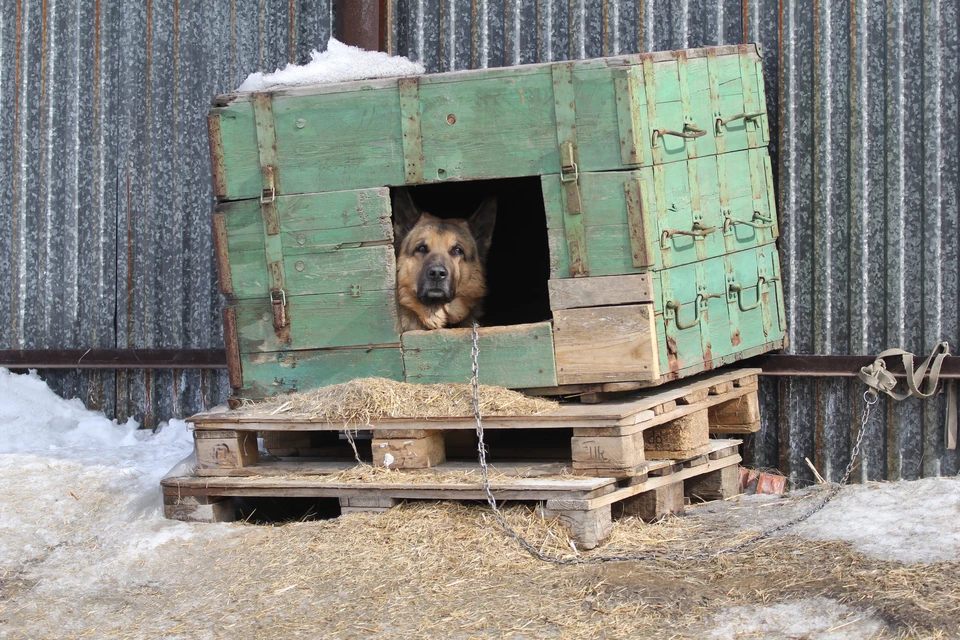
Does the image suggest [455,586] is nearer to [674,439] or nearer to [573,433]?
[573,433]

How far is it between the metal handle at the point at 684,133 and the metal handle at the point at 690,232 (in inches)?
18.4

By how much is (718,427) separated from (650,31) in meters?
2.68

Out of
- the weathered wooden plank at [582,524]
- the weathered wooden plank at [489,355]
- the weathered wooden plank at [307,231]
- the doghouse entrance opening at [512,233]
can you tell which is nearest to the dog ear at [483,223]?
the doghouse entrance opening at [512,233]

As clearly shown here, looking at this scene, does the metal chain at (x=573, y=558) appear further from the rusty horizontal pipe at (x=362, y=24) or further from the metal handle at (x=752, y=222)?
the rusty horizontal pipe at (x=362, y=24)

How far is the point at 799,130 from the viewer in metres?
6.58

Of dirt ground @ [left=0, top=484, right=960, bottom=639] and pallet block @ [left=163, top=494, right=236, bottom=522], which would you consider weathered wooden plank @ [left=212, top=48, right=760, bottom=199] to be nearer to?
pallet block @ [left=163, top=494, right=236, bottom=522]

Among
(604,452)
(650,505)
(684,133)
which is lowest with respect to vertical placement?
(650,505)

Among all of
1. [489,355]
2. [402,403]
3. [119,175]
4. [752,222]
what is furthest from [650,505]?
[119,175]

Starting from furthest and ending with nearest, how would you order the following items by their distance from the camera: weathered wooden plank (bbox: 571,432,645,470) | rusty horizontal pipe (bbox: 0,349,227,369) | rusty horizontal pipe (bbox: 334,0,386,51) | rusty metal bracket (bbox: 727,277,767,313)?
rusty horizontal pipe (bbox: 0,349,227,369) → rusty horizontal pipe (bbox: 334,0,386,51) → rusty metal bracket (bbox: 727,277,767,313) → weathered wooden plank (bbox: 571,432,645,470)

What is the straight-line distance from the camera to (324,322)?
5.76m

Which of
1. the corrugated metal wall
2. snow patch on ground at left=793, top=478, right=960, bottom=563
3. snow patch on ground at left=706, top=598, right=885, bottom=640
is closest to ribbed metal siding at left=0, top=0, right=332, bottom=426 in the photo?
the corrugated metal wall

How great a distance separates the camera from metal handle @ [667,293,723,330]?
18.0 feet

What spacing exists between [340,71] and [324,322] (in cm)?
141

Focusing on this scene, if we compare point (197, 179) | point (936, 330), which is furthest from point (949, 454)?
point (197, 179)
